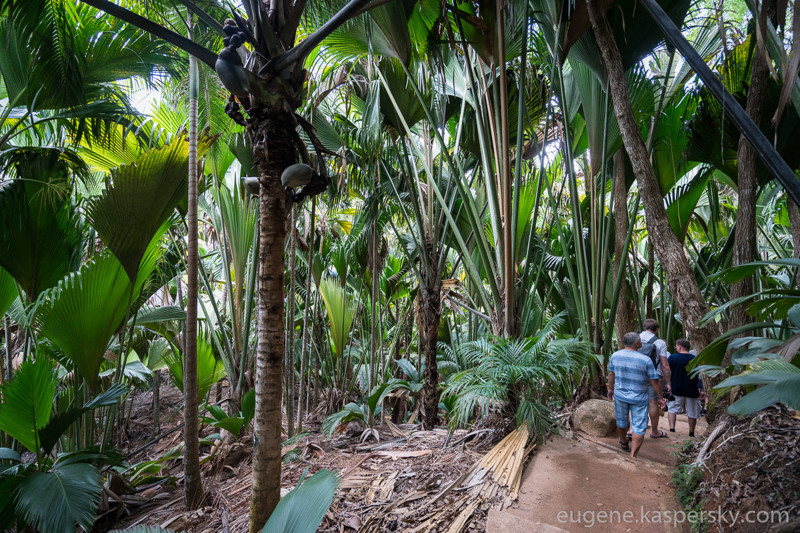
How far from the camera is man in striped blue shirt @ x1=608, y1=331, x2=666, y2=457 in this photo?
2801 millimetres

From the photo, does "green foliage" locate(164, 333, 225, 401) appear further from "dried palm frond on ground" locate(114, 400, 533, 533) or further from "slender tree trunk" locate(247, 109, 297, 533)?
"slender tree trunk" locate(247, 109, 297, 533)

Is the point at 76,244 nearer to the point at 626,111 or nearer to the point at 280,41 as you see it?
the point at 280,41

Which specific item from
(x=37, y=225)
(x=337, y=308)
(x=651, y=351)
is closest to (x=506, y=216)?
(x=651, y=351)

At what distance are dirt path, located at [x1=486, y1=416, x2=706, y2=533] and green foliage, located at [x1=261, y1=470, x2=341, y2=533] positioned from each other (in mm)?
1001

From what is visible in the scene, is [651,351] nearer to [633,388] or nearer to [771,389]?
[633,388]

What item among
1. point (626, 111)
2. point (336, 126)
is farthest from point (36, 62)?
point (626, 111)

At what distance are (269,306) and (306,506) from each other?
3.27ft

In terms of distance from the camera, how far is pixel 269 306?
6.78ft

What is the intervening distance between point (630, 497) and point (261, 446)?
2.01 m

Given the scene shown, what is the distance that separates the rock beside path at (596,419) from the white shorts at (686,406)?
2.63ft

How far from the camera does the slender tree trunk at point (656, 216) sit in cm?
248

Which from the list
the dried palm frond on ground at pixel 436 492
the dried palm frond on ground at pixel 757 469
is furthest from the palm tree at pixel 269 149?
the dried palm frond on ground at pixel 757 469

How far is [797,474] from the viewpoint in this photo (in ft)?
4.65

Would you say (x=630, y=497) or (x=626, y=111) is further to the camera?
(x=626, y=111)
